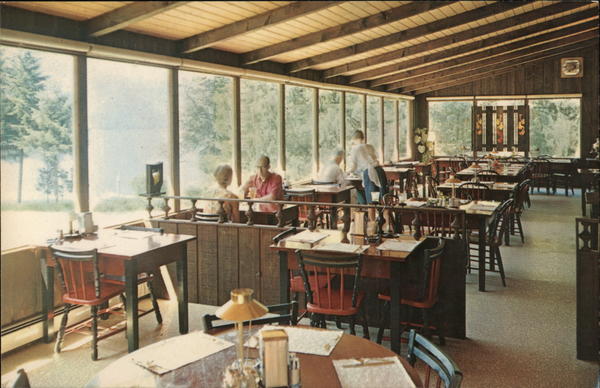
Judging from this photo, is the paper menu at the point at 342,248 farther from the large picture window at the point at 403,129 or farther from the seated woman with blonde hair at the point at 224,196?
the large picture window at the point at 403,129

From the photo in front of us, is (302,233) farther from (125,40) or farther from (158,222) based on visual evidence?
(125,40)

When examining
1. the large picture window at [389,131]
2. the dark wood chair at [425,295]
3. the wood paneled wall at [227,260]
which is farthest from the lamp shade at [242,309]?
the large picture window at [389,131]

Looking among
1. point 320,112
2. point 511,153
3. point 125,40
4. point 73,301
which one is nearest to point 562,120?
point 511,153

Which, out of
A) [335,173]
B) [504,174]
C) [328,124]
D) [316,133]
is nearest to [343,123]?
[328,124]

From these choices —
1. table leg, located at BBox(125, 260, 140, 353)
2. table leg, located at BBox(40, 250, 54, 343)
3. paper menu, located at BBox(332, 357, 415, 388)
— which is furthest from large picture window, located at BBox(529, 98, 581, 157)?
paper menu, located at BBox(332, 357, 415, 388)

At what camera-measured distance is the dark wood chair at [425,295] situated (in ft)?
12.6

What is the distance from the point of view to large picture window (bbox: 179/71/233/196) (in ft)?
19.7

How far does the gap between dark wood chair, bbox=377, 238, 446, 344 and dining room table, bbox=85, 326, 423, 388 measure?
156 centimetres

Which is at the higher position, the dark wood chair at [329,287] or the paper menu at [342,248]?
the paper menu at [342,248]

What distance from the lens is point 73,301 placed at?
3986 millimetres

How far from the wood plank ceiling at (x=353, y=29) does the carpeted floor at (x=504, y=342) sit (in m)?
1.93

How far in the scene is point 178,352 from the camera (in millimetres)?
2270

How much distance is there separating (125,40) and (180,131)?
4.12 feet

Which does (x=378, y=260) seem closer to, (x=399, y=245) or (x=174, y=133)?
(x=399, y=245)
